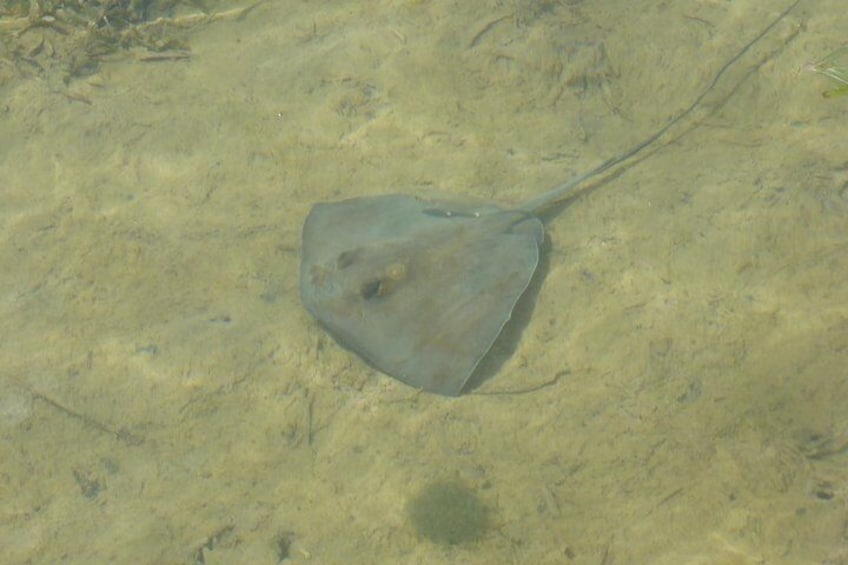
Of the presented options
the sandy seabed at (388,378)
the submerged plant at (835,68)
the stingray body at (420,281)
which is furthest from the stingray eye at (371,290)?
the submerged plant at (835,68)

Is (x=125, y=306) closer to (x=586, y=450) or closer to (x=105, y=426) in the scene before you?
(x=105, y=426)

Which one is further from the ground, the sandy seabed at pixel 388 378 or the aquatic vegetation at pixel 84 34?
the aquatic vegetation at pixel 84 34

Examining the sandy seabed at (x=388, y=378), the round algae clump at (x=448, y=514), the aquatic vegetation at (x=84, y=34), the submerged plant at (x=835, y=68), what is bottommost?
the round algae clump at (x=448, y=514)

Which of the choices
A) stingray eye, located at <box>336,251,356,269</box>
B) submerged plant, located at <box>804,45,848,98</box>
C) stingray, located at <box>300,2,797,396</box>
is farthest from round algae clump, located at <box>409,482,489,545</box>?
submerged plant, located at <box>804,45,848,98</box>

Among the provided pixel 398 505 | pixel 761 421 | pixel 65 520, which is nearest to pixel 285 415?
pixel 398 505

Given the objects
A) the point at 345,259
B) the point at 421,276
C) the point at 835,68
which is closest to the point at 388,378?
the point at 421,276

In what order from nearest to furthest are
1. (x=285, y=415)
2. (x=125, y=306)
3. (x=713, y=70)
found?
(x=285, y=415), (x=125, y=306), (x=713, y=70)

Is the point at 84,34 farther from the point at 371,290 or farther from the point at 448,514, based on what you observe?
the point at 448,514

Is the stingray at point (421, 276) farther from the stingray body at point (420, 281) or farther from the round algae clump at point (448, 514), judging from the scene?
the round algae clump at point (448, 514)
